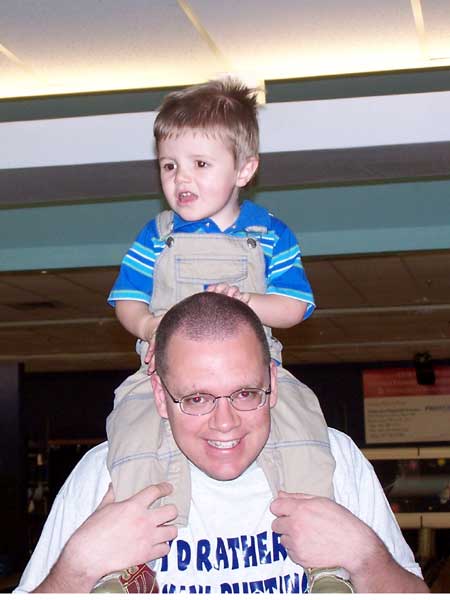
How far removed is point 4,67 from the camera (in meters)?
4.14

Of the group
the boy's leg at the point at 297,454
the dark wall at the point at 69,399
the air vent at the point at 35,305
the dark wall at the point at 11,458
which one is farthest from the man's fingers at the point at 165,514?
the dark wall at the point at 69,399

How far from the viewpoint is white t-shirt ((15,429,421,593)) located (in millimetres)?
2057

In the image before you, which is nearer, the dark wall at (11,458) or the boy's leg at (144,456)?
the boy's leg at (144,456)

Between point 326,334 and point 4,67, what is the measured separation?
8.88 meters

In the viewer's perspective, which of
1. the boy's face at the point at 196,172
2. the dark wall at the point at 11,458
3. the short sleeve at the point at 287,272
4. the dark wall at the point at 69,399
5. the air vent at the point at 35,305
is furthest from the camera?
the dark wall at the point at 69,399

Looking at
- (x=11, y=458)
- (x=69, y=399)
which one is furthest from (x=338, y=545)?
(x=69, y=399)

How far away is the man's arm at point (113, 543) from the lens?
1914 millimetres

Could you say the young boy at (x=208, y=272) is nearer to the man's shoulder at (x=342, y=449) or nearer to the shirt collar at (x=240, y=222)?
the shirt collar at (x=240, y=222)

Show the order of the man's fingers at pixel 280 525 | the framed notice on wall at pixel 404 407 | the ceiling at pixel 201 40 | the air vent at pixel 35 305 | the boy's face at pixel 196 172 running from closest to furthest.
A: 1. the man's fingers at pixel 280 525
2. the boy's face at pixel 196 172
3. the ceiling at pixel 201 40
4. the air vent at pixel 35 305
5. the framed notice on wall at pixel 404 407

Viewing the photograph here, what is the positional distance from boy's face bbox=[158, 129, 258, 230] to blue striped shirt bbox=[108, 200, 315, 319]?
76mm

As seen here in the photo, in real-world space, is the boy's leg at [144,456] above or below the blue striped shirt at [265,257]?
below

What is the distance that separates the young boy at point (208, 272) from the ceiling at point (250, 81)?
147 centimetres

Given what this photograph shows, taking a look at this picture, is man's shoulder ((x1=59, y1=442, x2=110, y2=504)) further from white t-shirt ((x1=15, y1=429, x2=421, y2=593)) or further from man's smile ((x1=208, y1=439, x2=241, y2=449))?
man's smile ((x1=208, y1=439, x2=241, y2=449))

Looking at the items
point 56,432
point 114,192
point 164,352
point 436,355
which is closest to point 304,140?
point 114,192
